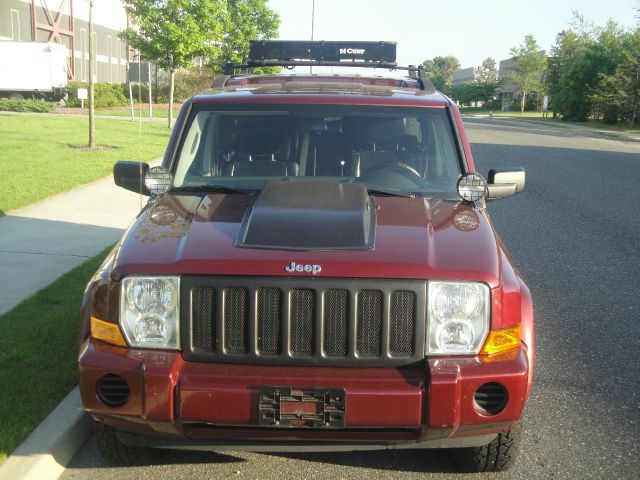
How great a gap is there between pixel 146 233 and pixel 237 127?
1.39 m

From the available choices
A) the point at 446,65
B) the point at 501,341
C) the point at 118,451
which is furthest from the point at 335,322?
the point at 446,65

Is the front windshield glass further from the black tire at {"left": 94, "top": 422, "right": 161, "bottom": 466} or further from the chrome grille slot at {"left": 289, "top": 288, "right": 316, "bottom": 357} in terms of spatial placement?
the black tire at {"left": 94, "top": 422, "right": 161, "bottom": 466}

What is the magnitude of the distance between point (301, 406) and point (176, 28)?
80.9 feet

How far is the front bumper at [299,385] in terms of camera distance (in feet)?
10.2

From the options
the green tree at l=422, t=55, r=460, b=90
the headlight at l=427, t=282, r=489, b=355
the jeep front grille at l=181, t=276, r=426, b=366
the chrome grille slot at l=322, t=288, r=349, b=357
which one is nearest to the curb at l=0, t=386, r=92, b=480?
the jeep front grille at l=181, t=276, r=426, b=366

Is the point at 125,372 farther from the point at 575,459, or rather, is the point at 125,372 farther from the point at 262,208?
the point at 575,459

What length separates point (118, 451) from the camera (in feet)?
12.3

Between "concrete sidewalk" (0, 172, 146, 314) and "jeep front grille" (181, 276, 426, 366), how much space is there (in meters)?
3.37

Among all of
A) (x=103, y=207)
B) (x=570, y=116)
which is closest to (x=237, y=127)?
(x=103, y=207)

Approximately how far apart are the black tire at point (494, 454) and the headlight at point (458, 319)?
1.82 feet

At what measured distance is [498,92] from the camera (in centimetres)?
11056

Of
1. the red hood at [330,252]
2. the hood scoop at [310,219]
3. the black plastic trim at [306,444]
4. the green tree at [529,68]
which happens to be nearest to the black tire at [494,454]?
the black plastic trim at [306,444]

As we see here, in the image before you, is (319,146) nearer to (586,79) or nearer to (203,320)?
(203,320)

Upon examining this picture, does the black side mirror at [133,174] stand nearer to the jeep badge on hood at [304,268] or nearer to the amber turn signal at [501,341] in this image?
the jeep badge on hood at [304,268]
